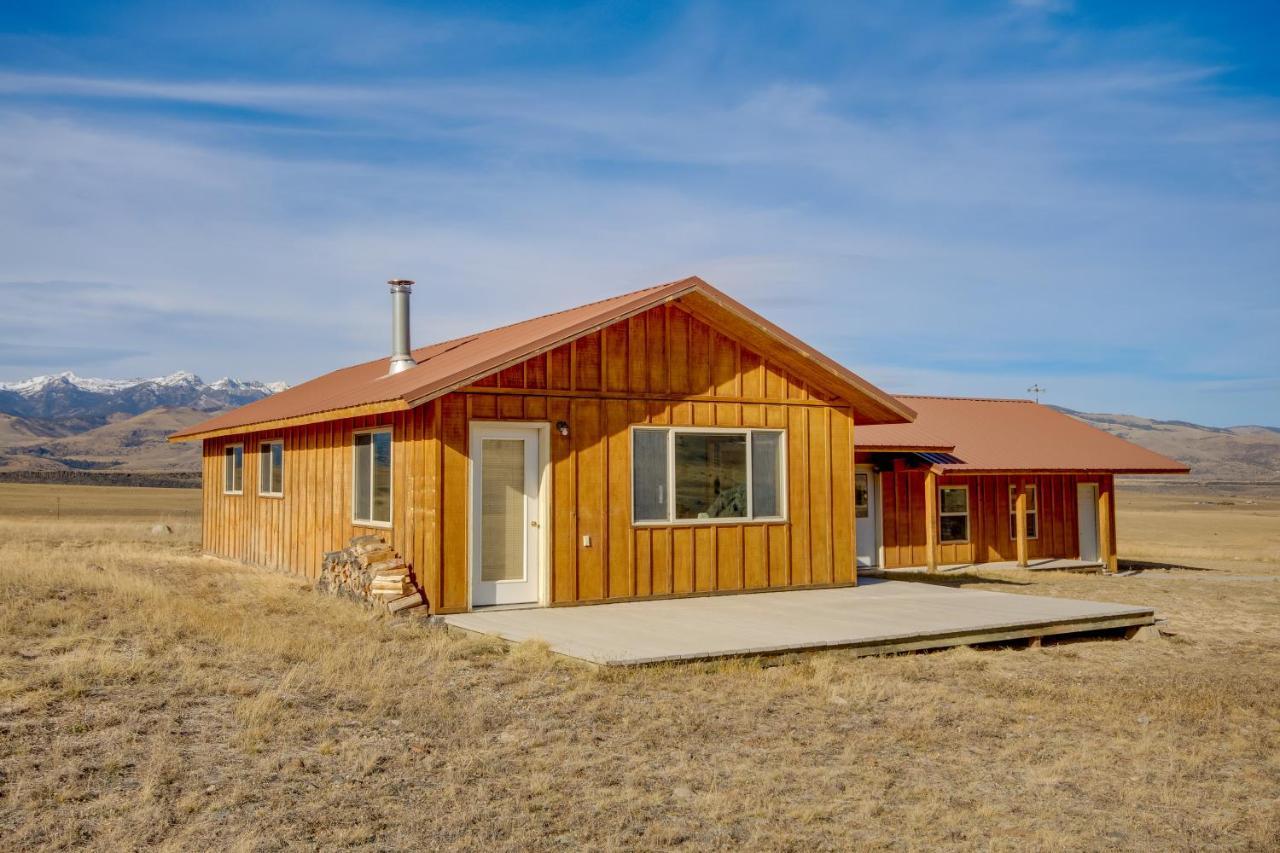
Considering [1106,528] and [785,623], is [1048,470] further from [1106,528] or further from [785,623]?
[785,623]

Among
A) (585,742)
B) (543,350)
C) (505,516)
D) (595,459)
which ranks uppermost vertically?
(543,350)

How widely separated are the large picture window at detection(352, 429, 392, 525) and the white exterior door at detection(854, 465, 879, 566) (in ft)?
36.0

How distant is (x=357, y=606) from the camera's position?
11.7 metres

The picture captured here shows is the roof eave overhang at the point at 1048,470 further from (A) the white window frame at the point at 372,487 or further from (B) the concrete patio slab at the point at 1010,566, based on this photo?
(A) the white window frame at the point at 372,487

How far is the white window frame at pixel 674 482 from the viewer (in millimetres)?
12992

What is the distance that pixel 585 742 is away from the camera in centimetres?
704

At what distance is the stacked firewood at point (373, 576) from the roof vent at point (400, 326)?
3.92m

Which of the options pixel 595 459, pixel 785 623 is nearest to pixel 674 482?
pixel 595 459

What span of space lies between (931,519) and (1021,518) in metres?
2.91

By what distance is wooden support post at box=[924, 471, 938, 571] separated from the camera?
2088 cm

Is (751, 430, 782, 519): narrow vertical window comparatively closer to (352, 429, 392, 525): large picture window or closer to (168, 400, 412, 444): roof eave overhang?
(352, 429, 392, 525): large picture window

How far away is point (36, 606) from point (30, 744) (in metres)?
5.42

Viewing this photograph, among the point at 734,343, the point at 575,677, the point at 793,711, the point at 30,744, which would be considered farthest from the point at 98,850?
the point at 734,343

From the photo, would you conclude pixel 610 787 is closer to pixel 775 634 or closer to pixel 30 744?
pixel 30 744
